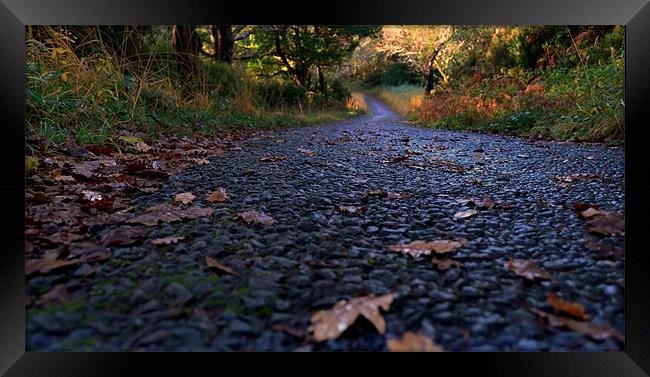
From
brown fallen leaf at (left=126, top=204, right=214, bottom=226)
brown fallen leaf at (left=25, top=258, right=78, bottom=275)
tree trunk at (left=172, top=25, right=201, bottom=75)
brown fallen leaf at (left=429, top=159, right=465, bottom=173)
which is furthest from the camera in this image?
tree trunk at (left=172, top=25, right=201, bottom=75)

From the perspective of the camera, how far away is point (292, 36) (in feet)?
36.9

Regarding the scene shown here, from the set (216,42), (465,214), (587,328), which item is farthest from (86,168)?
(216,42)

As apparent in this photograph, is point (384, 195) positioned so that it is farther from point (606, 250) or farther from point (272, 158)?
point (272, 158)

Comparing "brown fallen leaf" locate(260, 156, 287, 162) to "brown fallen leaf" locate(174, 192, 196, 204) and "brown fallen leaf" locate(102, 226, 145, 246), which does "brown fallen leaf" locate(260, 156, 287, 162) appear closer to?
"brown fallen leaf" locate(174, 192, 196, 204)

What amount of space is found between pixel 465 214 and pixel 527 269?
23.8 inches

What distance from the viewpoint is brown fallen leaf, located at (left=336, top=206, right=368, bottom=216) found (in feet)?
5.59

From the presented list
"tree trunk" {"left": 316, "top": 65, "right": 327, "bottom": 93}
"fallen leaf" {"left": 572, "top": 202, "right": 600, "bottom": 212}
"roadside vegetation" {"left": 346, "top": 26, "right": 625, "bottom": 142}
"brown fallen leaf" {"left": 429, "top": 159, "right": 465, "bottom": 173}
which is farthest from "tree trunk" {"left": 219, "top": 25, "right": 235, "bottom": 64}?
"fallen leaf" {"left": 572, "top": 202, "right": 600, "bottom": 212}

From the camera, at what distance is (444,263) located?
1.12 m

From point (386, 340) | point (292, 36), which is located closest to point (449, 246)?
point (386, 340)

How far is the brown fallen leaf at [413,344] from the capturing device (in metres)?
0.72

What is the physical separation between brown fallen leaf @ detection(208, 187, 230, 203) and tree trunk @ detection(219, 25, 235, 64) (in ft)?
23.5
